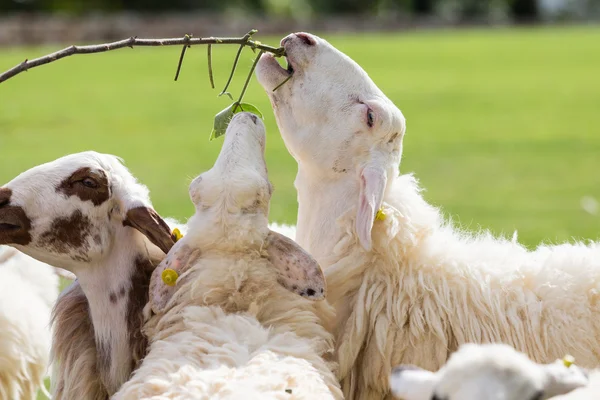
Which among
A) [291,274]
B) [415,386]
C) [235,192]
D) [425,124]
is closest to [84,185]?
[235,192]

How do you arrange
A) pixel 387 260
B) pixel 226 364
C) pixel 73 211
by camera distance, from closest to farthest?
pixel 226 364, pixel 73 211, pixel 387 260

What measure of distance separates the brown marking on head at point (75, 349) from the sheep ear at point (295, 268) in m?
0.72

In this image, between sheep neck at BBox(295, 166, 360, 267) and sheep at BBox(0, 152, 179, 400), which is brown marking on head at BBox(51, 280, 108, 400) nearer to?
sheep at BBox(0, 152, 179, 400)

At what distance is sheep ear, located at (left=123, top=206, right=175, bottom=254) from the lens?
3568 mm

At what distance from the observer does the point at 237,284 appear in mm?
3463

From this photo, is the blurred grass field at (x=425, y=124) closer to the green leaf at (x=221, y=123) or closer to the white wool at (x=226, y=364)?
the green leaf at (x=221, y=123)

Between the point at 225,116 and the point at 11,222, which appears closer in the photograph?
the point at 11,222

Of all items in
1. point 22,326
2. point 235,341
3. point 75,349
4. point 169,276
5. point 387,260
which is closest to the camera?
point 235,341

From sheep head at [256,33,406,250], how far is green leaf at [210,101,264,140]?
13 centimetres

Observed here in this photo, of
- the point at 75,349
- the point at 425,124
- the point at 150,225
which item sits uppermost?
the point at 150,225

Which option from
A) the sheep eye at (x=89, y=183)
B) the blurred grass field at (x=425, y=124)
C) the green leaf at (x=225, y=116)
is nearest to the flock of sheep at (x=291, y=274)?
the sheep eye at (x=89, y=183)

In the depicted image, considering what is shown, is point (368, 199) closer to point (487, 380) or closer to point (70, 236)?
point (70, 236)

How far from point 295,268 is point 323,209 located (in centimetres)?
58

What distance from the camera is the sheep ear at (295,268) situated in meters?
3.44
